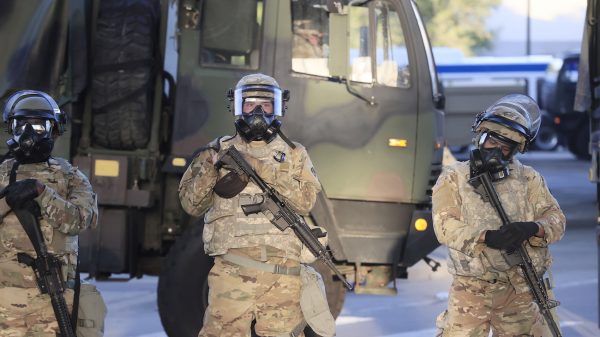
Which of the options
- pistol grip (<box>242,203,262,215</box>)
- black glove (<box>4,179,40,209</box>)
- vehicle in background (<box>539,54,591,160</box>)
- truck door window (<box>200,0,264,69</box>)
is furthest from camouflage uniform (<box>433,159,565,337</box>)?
vehicle in background (<box>539,54,591,160</box>)

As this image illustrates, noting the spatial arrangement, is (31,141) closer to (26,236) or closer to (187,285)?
(26,236)

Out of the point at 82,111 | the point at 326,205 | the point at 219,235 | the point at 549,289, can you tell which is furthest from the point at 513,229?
the point at 82,111

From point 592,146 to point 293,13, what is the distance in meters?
2.31

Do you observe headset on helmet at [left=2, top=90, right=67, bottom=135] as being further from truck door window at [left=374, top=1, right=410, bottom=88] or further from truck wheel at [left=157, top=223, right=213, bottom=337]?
truck door window at [left=374, top=1, right=410, bottom=88]

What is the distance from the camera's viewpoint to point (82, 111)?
825 cm

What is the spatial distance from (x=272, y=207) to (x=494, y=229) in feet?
3.71

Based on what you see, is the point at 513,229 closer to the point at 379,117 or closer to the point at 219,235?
the point at 219,235

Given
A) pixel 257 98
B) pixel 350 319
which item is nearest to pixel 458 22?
pixel 350 319

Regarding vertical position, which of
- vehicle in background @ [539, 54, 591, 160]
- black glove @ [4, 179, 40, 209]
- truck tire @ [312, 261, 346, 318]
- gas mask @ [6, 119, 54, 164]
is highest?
gas mask @ [6, 119, 54, 164]

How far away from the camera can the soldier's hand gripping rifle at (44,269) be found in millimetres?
5641

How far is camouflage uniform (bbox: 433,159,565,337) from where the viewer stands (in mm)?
5973

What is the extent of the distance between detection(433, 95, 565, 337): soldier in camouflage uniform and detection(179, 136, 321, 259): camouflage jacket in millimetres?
728

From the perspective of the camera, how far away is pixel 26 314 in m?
5.77

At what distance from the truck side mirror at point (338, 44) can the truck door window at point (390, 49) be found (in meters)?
0.29
